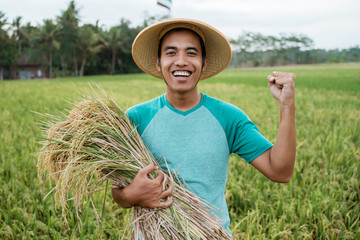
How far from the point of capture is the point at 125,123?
1415mm

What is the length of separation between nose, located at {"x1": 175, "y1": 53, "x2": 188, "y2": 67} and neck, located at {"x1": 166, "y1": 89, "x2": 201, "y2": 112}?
159 mm

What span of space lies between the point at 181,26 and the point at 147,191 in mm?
805

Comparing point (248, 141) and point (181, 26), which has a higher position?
point (181, 26)

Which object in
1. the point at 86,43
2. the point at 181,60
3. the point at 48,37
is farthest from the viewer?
the point at 86,43

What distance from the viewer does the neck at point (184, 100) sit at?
1.42m

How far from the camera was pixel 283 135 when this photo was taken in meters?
1.23

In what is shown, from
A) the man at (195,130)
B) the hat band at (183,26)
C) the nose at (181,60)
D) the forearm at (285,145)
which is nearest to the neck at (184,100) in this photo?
the man at (195,130)

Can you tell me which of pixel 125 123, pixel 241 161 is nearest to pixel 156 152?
pixel 125 123

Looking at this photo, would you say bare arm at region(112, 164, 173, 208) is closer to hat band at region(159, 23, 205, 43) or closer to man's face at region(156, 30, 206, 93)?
man's face at region(156, 30, 206, 93)

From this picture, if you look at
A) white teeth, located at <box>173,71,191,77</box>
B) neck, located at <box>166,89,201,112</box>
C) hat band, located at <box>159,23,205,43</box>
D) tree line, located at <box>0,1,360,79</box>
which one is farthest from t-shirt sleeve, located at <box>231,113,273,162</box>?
tree line, located at <box>0,1,360,79</box>

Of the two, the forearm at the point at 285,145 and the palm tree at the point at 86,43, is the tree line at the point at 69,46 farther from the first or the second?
the forearm at the point at 285,145

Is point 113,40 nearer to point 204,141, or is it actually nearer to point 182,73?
point 182,73

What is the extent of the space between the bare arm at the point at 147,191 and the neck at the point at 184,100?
386mm

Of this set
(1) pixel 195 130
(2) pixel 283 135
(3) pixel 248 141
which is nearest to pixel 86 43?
(1) pixel 195 130
